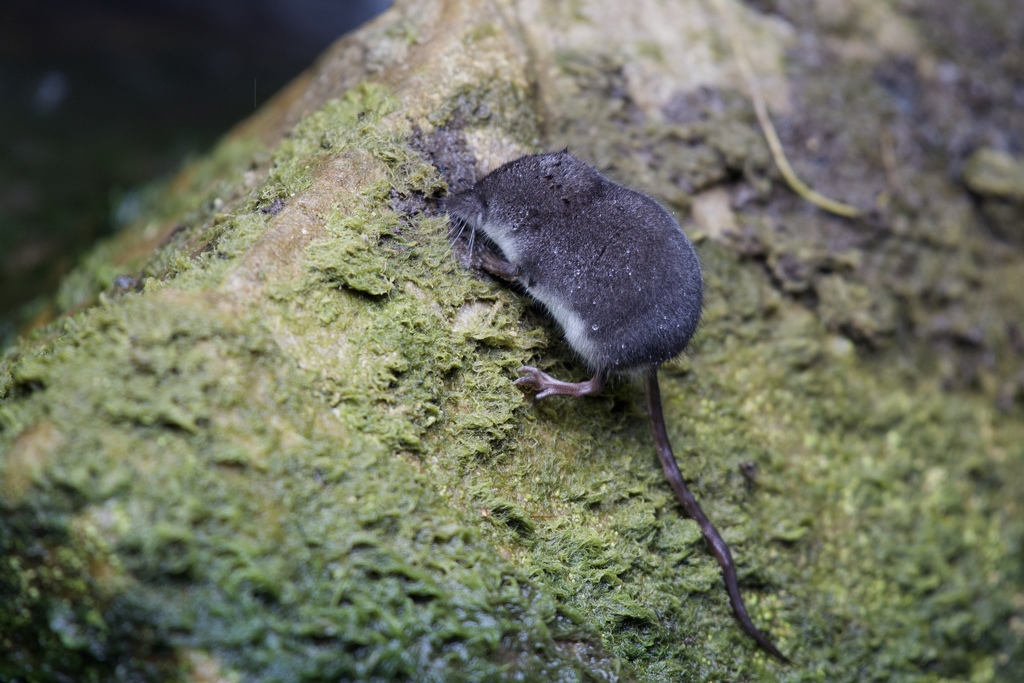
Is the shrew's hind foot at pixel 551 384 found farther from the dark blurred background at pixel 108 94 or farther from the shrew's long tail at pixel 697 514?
the dark blurred background at pixel 108 94

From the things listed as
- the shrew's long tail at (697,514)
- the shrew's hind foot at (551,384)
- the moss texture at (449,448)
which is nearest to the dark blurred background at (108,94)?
the moss texture at (449,448)

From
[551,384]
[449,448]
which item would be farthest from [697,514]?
[449,448]

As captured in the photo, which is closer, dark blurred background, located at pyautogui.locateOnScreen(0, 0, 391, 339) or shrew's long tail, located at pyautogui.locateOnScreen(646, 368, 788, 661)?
shrew's long tail, located at pyautogui.locateOnScreen(646, 368, 788, 661)

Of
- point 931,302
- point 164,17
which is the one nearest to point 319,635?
point 931,302

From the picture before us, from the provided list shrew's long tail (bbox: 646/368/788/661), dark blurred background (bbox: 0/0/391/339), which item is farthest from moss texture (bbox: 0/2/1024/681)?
dark blurred background (bbox: 0/0/391/339)

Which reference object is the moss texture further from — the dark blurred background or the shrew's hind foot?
the dark blurred background

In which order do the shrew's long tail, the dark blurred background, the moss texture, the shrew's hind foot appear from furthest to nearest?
the dark blurred background, the shrew's long tail, the shrew's hind foot, the moss texture

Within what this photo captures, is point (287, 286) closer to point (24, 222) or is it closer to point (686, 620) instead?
point (686, 620)

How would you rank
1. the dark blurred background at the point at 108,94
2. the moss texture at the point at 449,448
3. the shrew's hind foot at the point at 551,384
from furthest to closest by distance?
1. the dark blurred background at the point at 108,94
2. the shrew's hind foot at the point at 551,384
3. the moss texture at the point at 449,448
